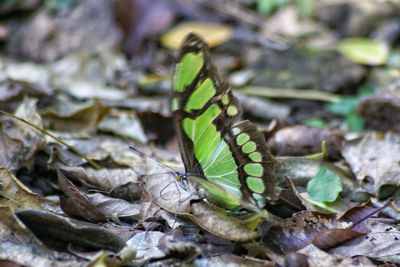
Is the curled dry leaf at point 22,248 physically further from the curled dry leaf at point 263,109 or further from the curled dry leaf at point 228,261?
the curled dry leaf at point 263,109

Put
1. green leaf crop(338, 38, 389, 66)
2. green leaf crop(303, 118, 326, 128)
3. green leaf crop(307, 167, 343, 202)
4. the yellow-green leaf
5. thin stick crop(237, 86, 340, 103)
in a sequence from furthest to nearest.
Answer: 1. the yellow-green leaf
2. green leaf crop(338, 38, 389, 66)
3. thin stick crop(237, 86, 340, 103)
4. green leaf crop(303, 118, 326, 128)
5. green leaf crop(307, 167, 343, 202)

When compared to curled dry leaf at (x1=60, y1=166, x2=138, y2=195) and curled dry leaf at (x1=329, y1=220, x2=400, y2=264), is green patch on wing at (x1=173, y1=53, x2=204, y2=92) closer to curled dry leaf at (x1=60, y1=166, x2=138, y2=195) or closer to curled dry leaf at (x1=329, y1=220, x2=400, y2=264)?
curled dry leaf at (x1=60, y1=166, x2=138, y2=195)

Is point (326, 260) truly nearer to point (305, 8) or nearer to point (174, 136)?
point (174, 136)

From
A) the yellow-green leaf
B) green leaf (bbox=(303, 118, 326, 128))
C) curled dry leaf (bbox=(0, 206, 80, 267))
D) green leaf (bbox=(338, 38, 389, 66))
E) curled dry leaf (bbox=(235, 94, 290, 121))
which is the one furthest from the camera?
the yellow-green leaf

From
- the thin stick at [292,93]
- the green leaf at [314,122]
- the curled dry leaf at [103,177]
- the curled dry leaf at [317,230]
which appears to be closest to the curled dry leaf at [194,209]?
the curled dry leaf at [103,177]

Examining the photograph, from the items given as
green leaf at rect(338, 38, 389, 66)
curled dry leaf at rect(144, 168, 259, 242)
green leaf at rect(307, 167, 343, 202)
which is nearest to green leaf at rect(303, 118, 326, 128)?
green leaf at rect(338, 38, 389, 66)

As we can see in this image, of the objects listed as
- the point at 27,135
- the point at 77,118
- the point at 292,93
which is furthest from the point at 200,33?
the point at 27,135
